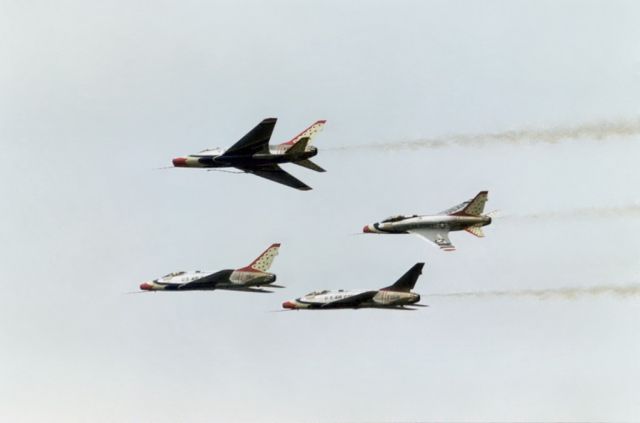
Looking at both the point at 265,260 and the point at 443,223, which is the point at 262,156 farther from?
the point at 443,223

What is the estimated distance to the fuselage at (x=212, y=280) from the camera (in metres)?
125

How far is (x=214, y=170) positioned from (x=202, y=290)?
9464mm

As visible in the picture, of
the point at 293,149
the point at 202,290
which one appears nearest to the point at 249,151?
the point at 293,149

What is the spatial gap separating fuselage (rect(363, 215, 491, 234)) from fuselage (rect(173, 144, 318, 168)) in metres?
13.2

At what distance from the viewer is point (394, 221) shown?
134 meters

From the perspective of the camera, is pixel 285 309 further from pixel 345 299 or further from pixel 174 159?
pixel 174 159

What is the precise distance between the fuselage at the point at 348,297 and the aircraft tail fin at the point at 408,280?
0.41 m

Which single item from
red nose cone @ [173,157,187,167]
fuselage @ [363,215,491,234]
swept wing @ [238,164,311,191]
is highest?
red nose cone @ [173,157,187,167]

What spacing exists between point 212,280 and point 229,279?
5.40 ft

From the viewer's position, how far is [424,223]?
432 feet

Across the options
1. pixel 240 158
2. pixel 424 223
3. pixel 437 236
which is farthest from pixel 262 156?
pixel 437 236

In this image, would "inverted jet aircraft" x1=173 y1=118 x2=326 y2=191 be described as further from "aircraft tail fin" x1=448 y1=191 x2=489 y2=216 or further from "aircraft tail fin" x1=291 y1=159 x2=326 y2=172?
"aircraft tail fin" x1=448 y1=191 x2=489 y2=216

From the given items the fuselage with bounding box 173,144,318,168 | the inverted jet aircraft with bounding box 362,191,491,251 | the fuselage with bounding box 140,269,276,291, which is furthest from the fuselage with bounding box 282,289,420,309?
the fuselage with bounding box 173,144,318,168

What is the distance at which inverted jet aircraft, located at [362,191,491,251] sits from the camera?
12975 centimetres
